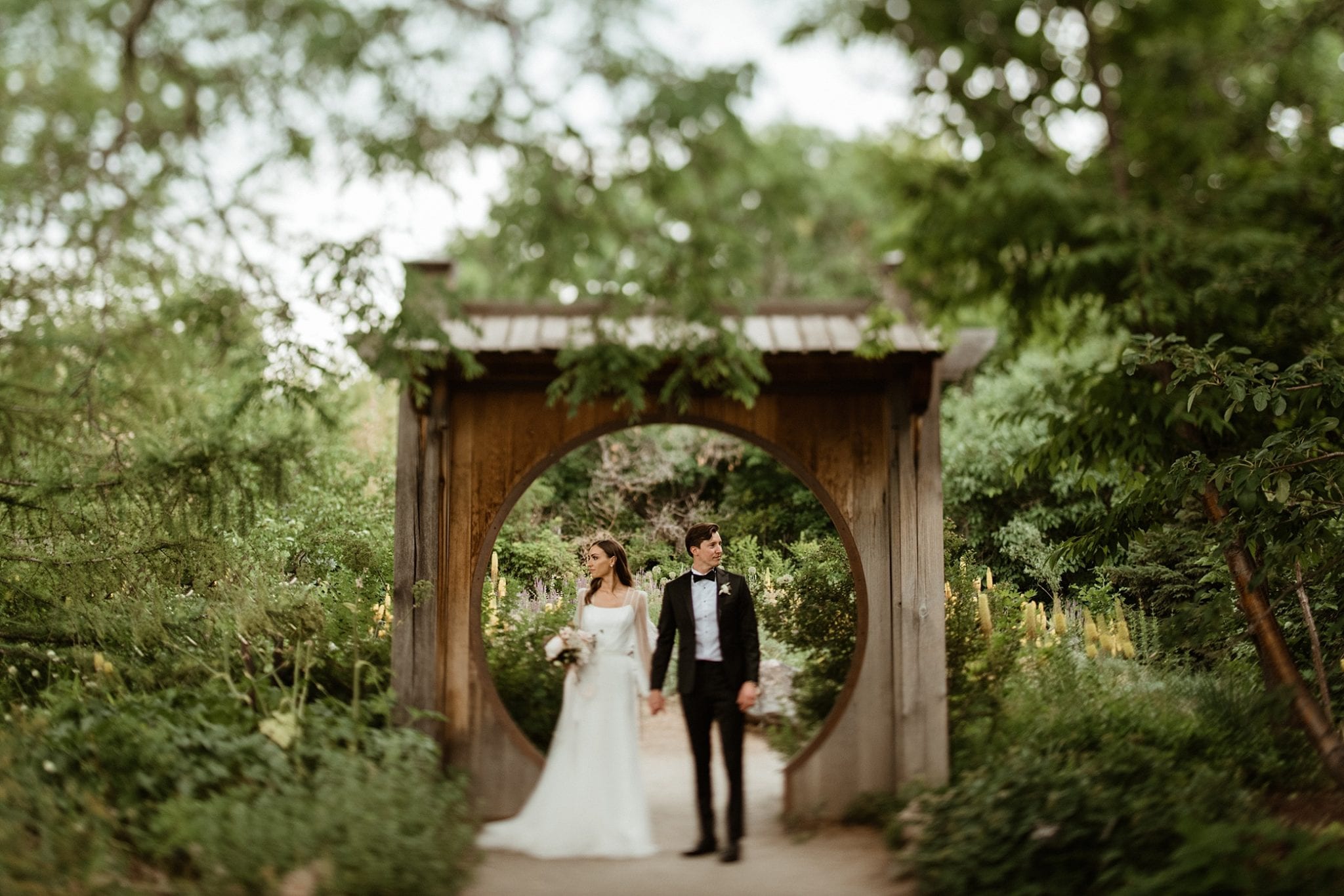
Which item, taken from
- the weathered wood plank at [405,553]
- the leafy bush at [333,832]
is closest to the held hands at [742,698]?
the leafy bush at [333,832]

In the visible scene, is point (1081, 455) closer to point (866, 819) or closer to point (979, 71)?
point (866, 819)

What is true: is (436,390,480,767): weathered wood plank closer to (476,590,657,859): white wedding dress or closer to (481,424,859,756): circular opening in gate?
(481,424,859,756): circular opening in gate

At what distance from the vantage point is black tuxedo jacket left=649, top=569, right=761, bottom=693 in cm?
452

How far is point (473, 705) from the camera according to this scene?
4621 mm

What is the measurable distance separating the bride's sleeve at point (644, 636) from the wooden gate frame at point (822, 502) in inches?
24.4

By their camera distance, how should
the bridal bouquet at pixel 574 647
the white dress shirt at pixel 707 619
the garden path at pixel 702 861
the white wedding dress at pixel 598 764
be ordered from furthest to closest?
the bridal bouquet at pixel 574 647 < the white dress shirt at pixel 707 619 < the white wedding dress at pixel 598 764 < the garden path at pixel 702 861

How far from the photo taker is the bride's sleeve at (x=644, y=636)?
4.67 metres

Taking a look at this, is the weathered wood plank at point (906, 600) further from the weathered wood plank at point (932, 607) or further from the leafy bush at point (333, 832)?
the leafy bush at point (333, 832)

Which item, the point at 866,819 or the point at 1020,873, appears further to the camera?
the point at 866,819

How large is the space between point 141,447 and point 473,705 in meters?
2.10

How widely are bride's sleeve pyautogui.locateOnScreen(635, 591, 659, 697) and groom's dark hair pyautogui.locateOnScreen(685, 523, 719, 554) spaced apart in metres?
0.32

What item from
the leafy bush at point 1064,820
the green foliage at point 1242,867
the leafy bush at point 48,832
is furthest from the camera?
the leafy bush at point 1064,820

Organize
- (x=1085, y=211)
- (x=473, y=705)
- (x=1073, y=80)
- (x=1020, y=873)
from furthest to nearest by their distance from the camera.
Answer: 1. (x=1073, y=80)
2. (x=1085, y=211)
3. (x=473, y=705)
4. (x=1020, y=873)

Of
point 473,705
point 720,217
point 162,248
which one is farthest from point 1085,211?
point 162,248
